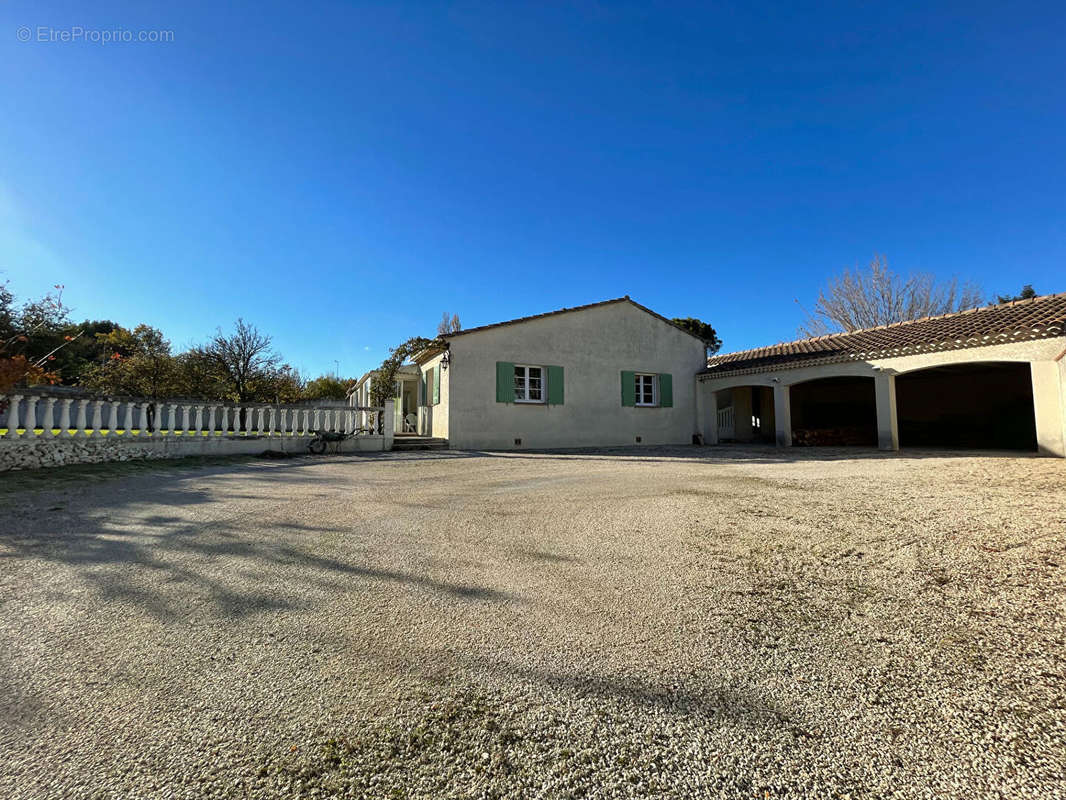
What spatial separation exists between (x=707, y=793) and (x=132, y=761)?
1.57 metres

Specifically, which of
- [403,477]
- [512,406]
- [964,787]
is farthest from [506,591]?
[512,406]

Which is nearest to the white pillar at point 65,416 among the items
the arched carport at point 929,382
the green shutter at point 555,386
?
the green shutter at point 555,386

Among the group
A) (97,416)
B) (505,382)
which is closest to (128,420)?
(97,416)

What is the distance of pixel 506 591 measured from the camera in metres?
2.44

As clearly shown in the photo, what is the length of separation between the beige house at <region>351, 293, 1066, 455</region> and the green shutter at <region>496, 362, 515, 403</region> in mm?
31

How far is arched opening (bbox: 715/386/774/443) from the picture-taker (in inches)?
626

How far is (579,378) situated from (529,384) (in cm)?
157

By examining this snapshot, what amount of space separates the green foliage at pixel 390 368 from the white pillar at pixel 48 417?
11.3 meters

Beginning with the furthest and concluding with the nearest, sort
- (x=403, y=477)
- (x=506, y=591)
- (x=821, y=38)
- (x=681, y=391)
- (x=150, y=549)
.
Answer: (x=681, y=391) < (x=821, y=38) < (x=403, y=477) < (x=150, y=549) < (x=506, y=591)

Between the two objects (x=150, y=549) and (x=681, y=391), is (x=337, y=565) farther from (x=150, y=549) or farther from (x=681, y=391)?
(x=681, y=391)

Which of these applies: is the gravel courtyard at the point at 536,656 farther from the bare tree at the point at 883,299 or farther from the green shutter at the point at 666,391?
the bare tree at the point at 883,299

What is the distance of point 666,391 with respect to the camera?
14.4 m

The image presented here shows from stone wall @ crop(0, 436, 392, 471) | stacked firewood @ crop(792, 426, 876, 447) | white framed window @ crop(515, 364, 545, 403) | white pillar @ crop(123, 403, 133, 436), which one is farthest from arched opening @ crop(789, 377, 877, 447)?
white pillar @ crop(123, 403, 133, 436)

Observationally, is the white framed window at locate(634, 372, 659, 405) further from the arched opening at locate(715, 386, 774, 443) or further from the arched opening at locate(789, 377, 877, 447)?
the arched opening at locate(789, 377, 877, 447)
